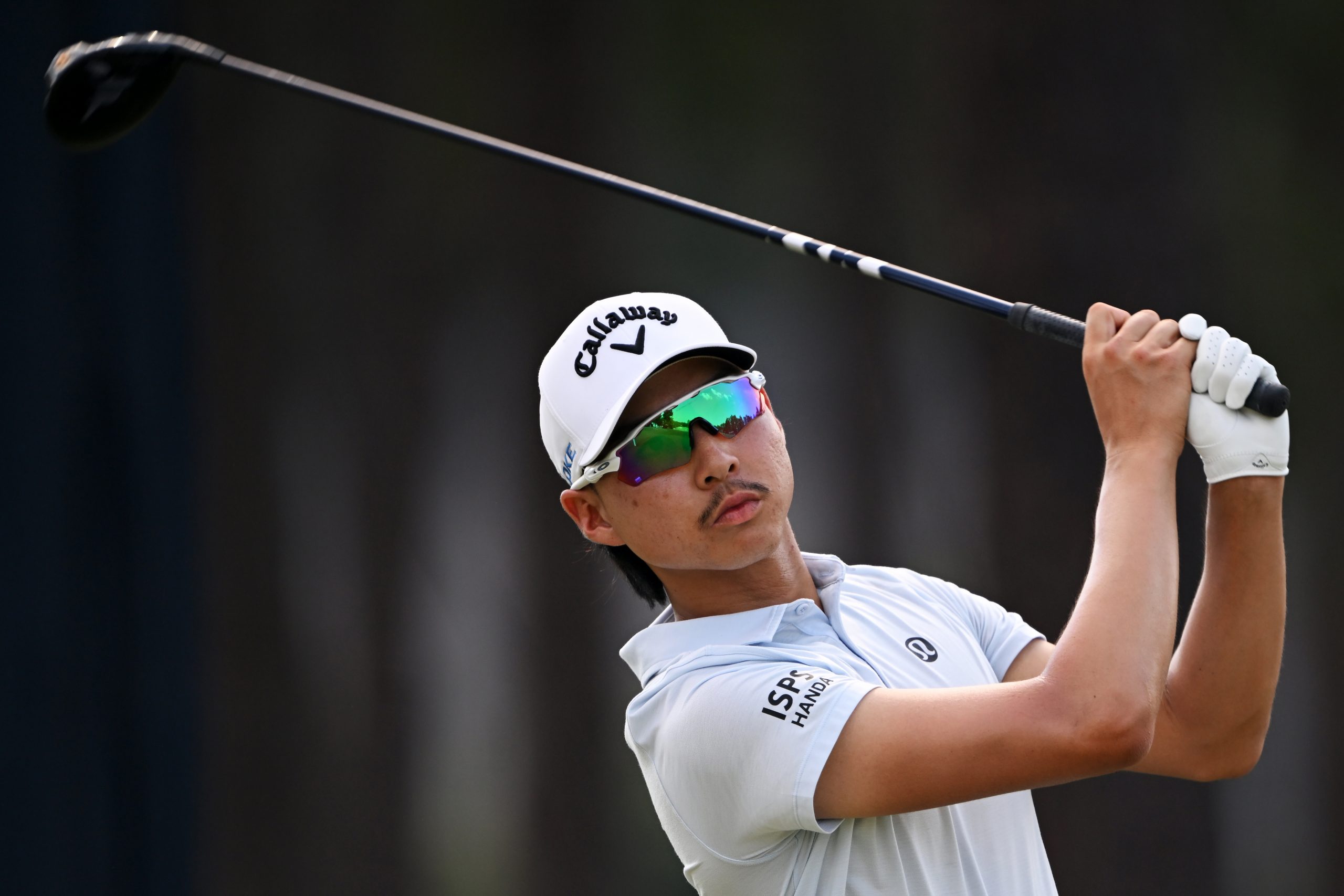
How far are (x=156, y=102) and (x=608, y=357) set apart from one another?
1094mm

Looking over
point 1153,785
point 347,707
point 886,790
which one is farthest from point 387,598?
point 886,790

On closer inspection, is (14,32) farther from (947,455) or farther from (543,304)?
(947,455)

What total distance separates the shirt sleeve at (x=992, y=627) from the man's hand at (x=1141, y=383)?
1.59 feet

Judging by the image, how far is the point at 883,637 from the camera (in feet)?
5.80

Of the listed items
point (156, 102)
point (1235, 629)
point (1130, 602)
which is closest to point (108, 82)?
point (156, 102)

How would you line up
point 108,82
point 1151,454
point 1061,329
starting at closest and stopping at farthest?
point 1151,454
point 1061,329
point 108,82

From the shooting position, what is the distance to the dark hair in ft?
6.54

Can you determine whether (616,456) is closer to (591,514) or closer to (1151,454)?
(591,514)

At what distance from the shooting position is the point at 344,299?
13.4 ft

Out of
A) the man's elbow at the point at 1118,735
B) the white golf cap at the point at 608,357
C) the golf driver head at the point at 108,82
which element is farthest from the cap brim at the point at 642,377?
the golf driver head at the point at 108,82

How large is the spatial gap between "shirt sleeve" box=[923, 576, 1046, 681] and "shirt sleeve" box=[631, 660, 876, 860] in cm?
34

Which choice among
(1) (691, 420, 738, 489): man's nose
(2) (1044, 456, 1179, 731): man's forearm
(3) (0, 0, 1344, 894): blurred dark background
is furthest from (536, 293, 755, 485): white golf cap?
(3) (0, 0, 1344, 894): blurred dark background

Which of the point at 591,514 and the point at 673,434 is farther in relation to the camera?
the point at 591,514

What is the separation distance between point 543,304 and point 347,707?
1.42 meters
